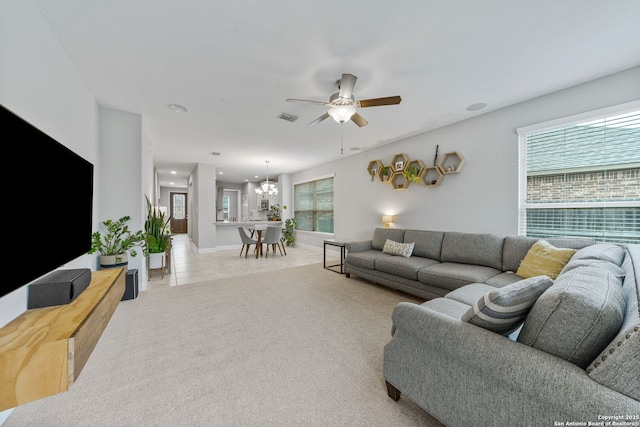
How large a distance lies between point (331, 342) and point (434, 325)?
119cm

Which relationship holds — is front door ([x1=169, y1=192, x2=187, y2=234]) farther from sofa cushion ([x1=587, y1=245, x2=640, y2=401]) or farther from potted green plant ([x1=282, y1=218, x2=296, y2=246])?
sofa cushion ([x1=587, y1=245, x2=640, y2=401])

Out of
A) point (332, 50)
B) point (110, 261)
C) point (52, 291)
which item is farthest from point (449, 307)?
point (110, 261)

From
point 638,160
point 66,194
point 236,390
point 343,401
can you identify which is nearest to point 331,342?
point 343,401

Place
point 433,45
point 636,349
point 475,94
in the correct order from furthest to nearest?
point 475,94, point 433,45, point 636,349

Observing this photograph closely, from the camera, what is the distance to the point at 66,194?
149 centimetres

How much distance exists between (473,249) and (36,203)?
13.1 ft

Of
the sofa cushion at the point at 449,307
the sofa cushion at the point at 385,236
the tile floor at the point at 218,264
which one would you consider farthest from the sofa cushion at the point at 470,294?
the tile floor at the point at 218,264

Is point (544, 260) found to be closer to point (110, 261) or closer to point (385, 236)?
point (385, 236)

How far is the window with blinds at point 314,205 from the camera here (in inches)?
275

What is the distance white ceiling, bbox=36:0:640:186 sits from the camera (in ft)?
5.60

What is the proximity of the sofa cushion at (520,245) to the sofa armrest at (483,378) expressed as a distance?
2.24 meters

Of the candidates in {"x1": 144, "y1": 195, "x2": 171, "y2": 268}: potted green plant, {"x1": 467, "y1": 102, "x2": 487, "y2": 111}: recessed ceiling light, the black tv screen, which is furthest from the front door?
{"x1": 467, "y1": 102, "x2": 487, "y2": 111}: recessed ceiling light

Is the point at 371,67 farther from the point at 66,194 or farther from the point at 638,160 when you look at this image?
the point at 638,160

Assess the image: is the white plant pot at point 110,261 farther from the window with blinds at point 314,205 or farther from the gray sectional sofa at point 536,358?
the window with blinds at point 314,205
